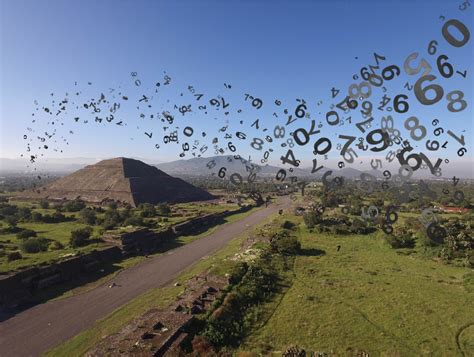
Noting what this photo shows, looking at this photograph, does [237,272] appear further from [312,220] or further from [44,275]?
[312,220]

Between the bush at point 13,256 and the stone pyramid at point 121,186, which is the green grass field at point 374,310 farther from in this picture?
the stone pyramid at point 121,186

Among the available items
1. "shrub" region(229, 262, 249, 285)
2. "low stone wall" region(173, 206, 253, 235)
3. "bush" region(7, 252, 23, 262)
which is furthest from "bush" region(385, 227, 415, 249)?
"bush" region(7, 252, 23, 262)

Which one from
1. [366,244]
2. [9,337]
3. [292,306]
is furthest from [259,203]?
[9,337]

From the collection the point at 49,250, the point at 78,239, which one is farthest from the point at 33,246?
the point at 78,239

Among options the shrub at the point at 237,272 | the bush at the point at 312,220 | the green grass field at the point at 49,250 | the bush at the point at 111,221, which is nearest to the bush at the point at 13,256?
the green grass field at the point at 49,250

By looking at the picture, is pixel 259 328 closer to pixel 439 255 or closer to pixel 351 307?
pixel 351 307

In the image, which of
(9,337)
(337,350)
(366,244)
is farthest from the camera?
(366,244)
